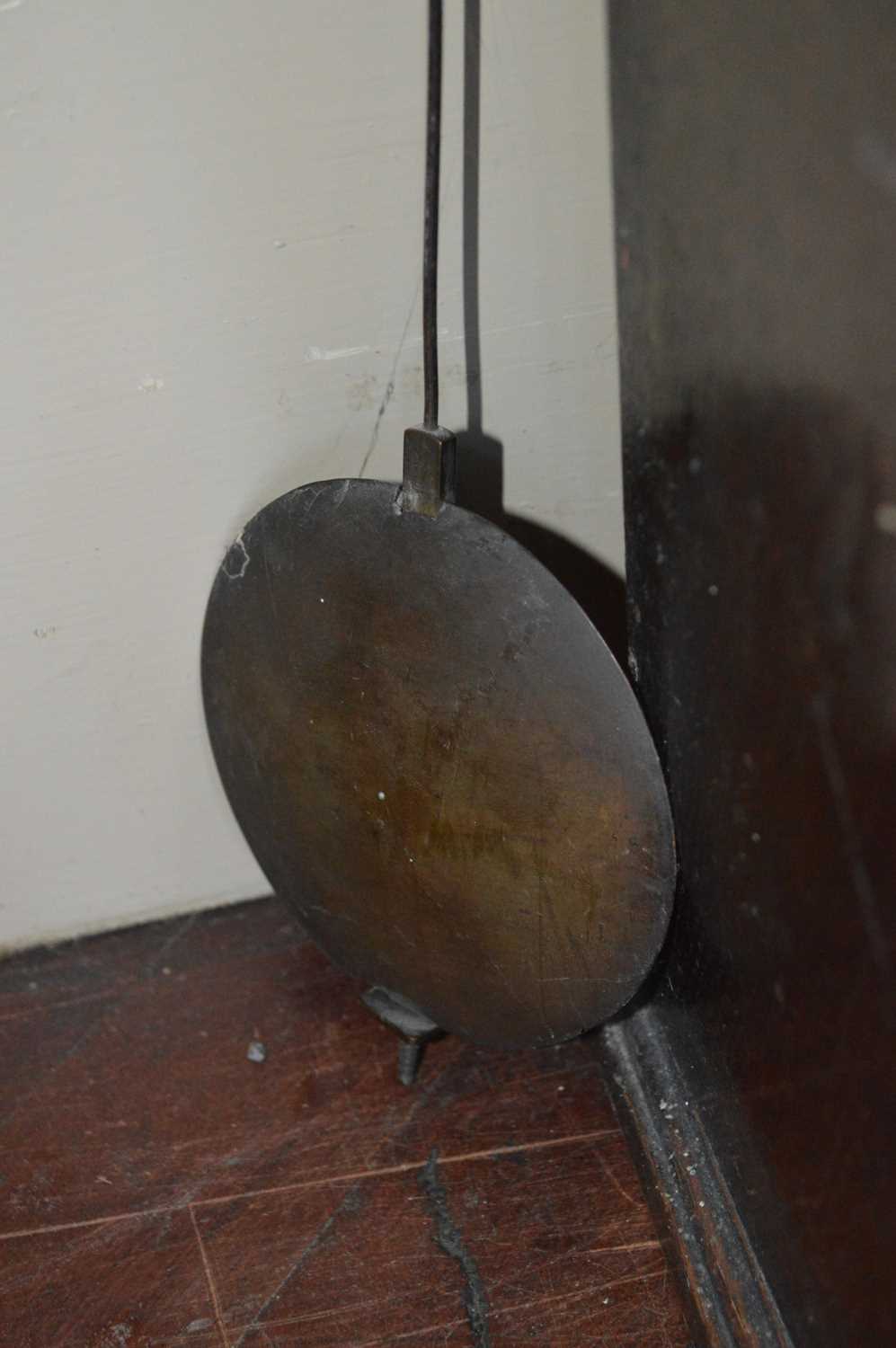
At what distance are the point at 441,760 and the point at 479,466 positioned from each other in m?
0.26

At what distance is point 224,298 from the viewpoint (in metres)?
0.98

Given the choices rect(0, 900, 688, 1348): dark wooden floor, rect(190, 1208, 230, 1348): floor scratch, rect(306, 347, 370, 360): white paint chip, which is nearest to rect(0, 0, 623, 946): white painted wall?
rect(306, 347, 370, 360): white paint chip

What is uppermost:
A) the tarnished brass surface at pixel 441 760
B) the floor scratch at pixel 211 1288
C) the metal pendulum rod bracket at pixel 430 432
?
the metal pendulum rod bracket at pixel 430 432

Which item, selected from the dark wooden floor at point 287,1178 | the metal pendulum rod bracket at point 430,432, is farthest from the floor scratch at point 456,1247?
the metal pendulum rod bracket at point 430,432

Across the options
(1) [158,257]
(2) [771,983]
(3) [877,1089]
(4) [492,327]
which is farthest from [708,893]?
(1) [158,257]

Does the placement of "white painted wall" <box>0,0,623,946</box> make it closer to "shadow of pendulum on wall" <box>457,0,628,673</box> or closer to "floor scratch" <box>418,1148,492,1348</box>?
"shadow of pendulum on wall" <box>457,0,628,673</box>

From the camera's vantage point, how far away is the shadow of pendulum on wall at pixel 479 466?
92cm

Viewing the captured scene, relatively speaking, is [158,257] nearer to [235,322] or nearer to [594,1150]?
[235,322]

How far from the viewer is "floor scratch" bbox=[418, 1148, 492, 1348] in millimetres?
968

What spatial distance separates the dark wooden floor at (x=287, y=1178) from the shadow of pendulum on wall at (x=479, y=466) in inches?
15.4

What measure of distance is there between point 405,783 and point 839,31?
1.91ft

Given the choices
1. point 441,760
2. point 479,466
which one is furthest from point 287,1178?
point 479,466

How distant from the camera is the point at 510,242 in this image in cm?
97

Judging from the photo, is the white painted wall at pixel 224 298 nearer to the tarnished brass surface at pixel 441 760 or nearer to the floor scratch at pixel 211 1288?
the tarnished brass surface at pixel 441 760
